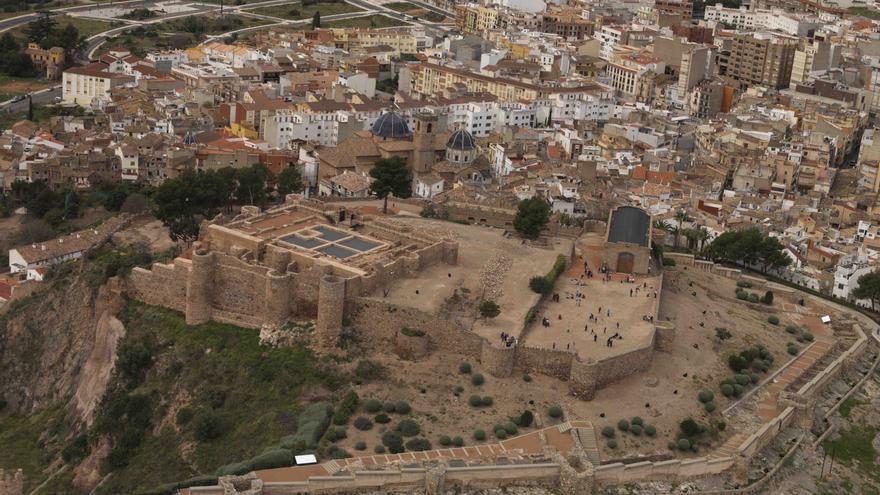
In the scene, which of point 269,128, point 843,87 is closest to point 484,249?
point 269,128

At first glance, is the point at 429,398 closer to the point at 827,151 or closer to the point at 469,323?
the point at 469,323

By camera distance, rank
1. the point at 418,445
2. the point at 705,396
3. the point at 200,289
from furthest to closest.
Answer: the point at 200,289, the point at 705,396, the point at 418,445

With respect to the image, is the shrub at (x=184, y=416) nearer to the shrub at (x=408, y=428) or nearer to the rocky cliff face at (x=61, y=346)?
the rocky cliff face at (x=61, y=346)

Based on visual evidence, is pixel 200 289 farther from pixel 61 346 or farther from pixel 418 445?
pixel 418 445

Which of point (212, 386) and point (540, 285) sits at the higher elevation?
point (540, 285)

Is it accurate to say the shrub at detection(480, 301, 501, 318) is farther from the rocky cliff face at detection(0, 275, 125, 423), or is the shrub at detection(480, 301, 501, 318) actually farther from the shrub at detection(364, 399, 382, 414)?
the rocky cliff face at detection(0, 275, 125, 423)

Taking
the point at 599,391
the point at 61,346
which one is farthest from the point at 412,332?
the point at 61,346
